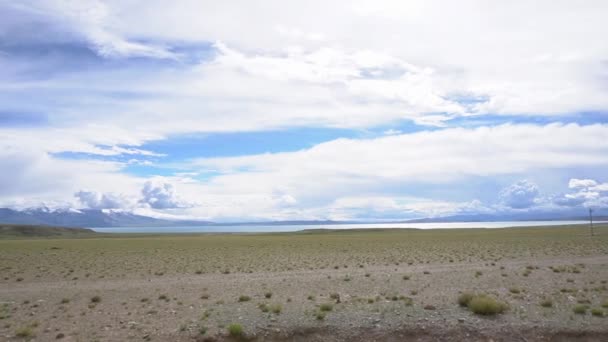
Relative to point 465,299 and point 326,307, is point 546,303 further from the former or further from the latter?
point 326,307

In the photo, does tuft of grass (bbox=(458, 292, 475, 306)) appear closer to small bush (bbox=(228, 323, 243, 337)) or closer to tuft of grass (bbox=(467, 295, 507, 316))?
tuft of grass (bbox=(467, 295, 507, 316))

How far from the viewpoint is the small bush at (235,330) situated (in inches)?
530

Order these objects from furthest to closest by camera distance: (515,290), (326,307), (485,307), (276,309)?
(515,290)
(326,307)
(276,309)
(485,307)

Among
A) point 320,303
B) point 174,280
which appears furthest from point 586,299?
point 174,280

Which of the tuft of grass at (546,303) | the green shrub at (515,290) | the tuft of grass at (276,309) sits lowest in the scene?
the tuft of grass at (276,309)

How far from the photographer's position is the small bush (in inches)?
530

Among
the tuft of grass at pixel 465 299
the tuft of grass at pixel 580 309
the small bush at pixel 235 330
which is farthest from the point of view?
the tuft of grass at pixel 465 299

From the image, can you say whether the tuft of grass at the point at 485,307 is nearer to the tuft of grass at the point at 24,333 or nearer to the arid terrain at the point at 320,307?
the arid terrain at the point at 320,307

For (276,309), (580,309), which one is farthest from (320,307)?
(580,309)

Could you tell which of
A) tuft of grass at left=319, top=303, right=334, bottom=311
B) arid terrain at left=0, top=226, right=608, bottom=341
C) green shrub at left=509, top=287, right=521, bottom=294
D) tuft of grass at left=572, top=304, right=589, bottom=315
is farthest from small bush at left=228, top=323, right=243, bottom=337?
green shrub at left=509, top=287, right=521, bottom=294

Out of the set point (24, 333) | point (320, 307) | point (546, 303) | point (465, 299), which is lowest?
point (24, 333)

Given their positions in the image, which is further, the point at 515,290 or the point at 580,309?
the point at 515,290

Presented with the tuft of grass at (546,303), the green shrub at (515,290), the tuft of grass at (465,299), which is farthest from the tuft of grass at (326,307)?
the green shrub at (515,290)

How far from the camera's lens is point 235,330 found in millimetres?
13531
